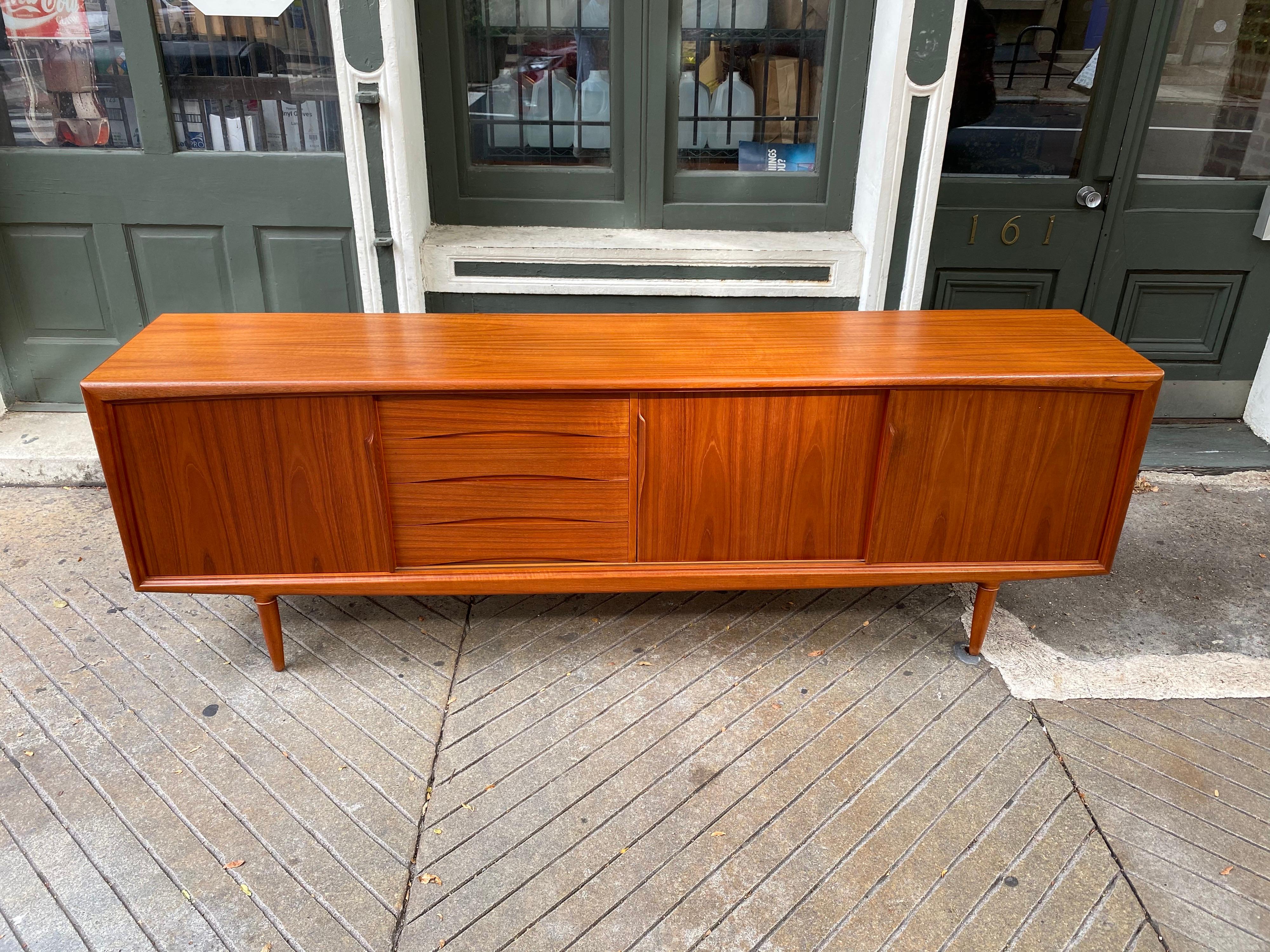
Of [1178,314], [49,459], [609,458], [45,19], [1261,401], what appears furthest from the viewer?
[1261,401]

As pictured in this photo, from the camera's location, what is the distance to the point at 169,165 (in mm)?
3600

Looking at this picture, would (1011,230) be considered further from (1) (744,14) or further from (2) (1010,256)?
(1) (744,14)

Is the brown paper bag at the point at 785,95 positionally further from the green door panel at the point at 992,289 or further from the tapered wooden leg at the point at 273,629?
the tapered wooden leg at the point at 273,629

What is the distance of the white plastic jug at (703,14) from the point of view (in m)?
3.49

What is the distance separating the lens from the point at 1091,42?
11.8ft

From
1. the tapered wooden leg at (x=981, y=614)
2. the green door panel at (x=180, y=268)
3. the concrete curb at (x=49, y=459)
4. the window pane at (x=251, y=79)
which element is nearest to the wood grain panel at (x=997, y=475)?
the tapered wooden leg at (x=981, y=614)

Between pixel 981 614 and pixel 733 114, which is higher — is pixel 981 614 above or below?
below

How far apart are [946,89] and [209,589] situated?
9.98 ft

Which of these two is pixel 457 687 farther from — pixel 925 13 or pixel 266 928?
pixel 925 13

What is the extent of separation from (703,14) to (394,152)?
51.6 inches

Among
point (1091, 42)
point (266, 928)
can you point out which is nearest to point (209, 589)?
point (266, 928)

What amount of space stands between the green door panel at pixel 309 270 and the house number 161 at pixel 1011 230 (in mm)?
2570

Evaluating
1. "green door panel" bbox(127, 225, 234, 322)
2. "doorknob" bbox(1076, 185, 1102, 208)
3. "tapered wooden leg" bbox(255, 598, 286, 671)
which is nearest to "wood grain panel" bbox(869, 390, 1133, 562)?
"tapered wooden leg" bbox(255, 598, 286, 671)

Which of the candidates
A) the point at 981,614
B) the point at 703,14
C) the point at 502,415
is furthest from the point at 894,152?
the point at 502,415
